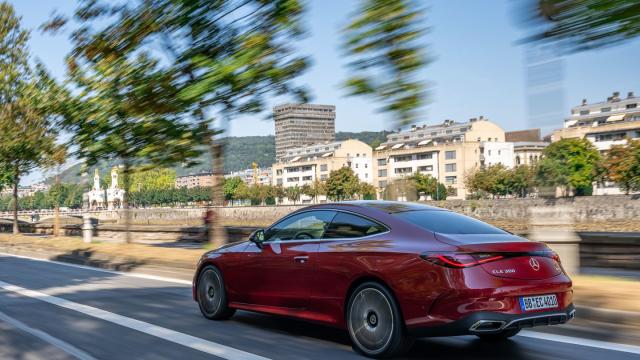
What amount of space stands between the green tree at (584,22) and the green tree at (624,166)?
211 ft

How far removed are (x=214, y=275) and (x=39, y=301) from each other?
3.74 m

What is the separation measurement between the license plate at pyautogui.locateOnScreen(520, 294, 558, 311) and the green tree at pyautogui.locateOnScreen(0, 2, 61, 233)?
72.6 ft

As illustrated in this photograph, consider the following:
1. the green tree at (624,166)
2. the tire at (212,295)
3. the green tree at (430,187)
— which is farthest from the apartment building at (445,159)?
the tire at (212,295)

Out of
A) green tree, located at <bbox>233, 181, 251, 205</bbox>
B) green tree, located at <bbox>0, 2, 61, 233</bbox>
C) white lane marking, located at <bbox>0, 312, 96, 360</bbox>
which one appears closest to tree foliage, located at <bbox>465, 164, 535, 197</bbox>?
green tree, located at <bbox>233, 181, 251, 205</bbox>

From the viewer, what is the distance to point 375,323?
5.86 metres

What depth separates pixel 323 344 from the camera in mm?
6617

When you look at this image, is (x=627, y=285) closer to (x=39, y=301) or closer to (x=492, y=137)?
(x=39, y=301)

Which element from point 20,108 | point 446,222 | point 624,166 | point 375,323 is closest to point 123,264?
point 375,323

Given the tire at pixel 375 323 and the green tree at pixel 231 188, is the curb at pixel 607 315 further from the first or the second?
the green tree at pixel 231 188

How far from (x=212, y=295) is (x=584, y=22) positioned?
5231mm

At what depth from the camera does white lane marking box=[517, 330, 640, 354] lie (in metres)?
6.22

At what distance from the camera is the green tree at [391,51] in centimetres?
616

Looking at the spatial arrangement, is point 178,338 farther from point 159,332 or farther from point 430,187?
point 430,187

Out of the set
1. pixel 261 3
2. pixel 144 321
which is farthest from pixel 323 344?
pixel 261 3
